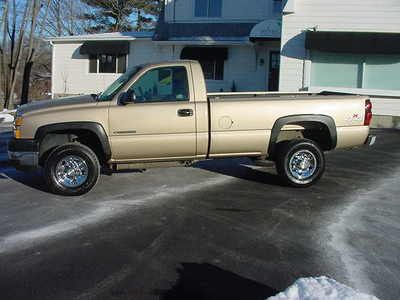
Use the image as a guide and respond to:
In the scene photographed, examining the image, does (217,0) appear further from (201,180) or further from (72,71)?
(201,180)

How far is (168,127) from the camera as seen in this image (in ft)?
25.4

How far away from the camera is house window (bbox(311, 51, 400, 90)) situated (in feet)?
59.2

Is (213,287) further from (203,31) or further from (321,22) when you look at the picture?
(203,31)

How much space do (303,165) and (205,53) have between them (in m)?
16.5

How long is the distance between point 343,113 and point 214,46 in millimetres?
16249

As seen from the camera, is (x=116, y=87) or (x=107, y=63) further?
(x=107, y=63)

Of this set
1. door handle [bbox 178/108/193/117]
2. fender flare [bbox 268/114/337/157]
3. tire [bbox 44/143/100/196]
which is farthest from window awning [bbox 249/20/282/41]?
tire [bbox 44/143/100/196]

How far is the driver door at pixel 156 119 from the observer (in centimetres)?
764

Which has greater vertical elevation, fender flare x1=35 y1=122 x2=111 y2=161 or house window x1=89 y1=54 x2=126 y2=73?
house window x1=89 y1=54 x2=126 y2=73

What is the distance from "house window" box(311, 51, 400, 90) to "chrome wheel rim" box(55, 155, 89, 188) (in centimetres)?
1243

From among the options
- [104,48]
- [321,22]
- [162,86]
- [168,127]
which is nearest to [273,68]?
[321,22]

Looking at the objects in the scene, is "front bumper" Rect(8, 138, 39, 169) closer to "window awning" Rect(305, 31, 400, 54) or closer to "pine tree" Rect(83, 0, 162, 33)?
"window awning" Rect(305, 31, 400, 54)

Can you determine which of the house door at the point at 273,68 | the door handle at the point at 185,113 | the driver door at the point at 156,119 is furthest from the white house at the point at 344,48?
the door handle at the point at 185,113

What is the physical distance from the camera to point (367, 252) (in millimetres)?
5402
